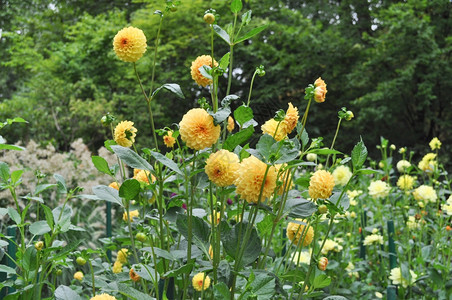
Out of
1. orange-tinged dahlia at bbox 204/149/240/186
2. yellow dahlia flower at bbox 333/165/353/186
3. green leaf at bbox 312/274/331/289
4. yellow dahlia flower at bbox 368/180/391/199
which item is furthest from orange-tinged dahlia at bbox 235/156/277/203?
yellow dahlia flower at bbox 368/180/391/199

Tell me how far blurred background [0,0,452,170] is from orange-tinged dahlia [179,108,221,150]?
467 cm

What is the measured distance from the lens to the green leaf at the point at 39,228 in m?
0.72

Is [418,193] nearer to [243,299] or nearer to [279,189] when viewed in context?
[279,189]

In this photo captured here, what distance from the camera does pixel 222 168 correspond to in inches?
22.4

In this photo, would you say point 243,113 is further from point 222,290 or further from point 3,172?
point 3,172

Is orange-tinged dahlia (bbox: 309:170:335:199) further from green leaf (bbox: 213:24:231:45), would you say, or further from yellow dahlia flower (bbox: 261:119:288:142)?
green leaf (bbox: 213:24:231:45)

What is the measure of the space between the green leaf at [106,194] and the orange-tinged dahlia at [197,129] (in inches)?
7.0

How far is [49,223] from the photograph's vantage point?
2.38 ft

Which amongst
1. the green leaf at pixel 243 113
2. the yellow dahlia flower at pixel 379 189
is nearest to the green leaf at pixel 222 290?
the green leaf at pixel 243 113

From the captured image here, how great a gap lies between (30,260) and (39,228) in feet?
0.20

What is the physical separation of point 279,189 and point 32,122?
527 cm

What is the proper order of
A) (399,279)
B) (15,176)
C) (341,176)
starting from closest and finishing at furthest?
(15,176) → (399,279) → (341,176)

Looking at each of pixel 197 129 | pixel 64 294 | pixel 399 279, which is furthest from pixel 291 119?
pixel 399 279

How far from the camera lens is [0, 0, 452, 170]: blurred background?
5570 millimetres
